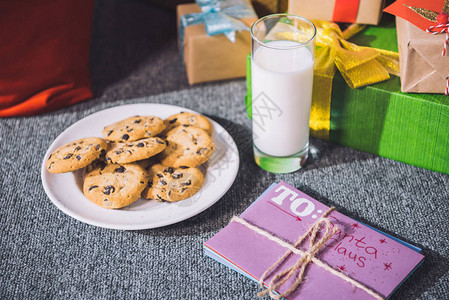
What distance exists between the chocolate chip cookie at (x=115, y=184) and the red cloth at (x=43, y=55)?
1.04 feet

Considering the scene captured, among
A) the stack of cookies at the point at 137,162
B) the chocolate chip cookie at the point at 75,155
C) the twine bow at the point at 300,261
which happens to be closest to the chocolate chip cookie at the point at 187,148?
the stack of cookies at the point at 137,162

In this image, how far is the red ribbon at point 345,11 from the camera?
35.0 inches

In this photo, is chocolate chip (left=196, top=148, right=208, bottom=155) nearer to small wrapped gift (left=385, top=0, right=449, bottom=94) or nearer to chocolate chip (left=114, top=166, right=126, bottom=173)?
chocolate chip (left=114, top=166, right=126, bottom=173)

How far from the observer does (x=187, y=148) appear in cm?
81

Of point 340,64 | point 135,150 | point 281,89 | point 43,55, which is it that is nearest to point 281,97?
point 281,89

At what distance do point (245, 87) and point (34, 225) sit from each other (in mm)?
530

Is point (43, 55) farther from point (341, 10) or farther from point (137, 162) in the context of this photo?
point (341, 10)

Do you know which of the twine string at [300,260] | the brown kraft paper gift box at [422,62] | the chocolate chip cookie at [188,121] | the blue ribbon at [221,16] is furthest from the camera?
the blue ribbon at [221,16]

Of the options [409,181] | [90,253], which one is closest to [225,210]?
[90,253]

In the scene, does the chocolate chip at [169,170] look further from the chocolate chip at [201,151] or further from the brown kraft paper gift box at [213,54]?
the brown kraft paper gift box at [213,54]

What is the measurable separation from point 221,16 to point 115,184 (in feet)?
1.51

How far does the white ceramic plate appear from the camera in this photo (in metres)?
0.73

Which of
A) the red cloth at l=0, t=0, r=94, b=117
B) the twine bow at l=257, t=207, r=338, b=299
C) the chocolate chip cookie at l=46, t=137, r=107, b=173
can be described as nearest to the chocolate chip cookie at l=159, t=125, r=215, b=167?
the chocolate chip cookie at l=46, t=137, r=107, b=173

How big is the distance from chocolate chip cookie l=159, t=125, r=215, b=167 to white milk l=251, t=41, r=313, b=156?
0.31 ft
